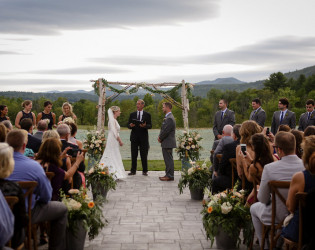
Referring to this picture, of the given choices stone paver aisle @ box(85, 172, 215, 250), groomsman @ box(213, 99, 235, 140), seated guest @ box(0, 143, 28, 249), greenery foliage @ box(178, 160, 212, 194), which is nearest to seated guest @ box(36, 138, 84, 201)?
stone paver aisle @ box(85, 172, 215, 250)

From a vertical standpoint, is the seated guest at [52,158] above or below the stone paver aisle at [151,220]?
above

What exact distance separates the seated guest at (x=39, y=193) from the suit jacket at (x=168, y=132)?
5706 millimetres

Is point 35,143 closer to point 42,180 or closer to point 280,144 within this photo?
point 42,180

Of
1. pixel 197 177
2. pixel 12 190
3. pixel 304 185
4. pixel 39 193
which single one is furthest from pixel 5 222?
pixel 197 177

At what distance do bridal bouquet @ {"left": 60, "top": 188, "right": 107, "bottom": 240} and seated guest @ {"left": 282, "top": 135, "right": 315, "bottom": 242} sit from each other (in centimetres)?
225

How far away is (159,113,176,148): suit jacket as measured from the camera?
1027 centimetres

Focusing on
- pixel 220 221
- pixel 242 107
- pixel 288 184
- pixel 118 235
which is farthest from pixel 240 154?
pixel 242 107

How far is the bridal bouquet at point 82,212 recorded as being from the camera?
4938mm

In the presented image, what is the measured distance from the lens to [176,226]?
6379 mm

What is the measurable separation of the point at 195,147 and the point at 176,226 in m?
4.14

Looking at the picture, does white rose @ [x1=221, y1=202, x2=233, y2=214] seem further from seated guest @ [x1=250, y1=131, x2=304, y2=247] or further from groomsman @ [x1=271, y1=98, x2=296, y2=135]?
groomsman @ [x1=271, y1=98, x2=296, y2=135]

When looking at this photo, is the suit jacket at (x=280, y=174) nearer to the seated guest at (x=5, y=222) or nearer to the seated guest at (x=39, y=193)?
the seated guest at (x=39, y=193)

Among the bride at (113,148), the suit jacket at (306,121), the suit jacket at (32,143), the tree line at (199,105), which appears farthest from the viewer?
the tree line at (199,105)

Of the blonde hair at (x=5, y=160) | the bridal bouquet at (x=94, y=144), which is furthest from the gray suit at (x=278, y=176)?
the bridal bouquet at (x=94, y=144)
